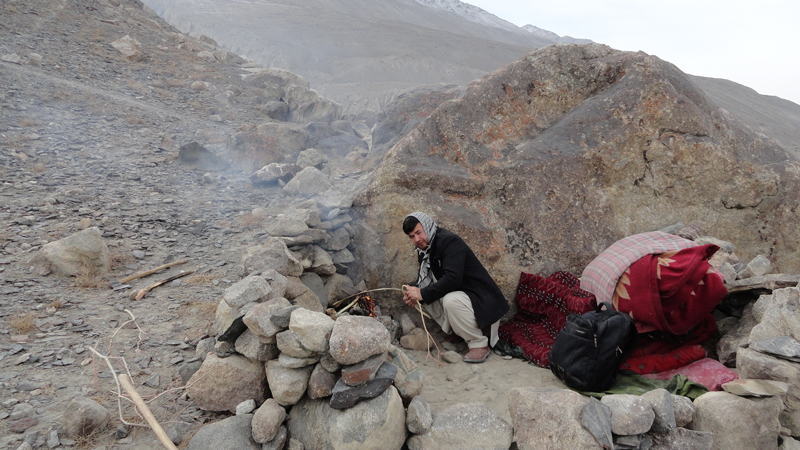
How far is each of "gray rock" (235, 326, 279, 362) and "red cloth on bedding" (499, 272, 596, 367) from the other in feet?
6.90

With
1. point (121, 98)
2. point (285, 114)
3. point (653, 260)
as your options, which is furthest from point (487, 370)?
point (285, 114)

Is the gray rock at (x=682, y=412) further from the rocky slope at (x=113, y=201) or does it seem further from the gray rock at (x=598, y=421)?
the rocky slope at (x=113, y=201)

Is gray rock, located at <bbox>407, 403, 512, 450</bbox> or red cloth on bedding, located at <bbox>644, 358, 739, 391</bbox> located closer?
gray rock, located at <bbox>407, 403, 512, 450</bbox>

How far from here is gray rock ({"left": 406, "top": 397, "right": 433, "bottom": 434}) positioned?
2.29m

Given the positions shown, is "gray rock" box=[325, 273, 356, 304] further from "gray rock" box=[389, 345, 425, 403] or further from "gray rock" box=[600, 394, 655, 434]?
"gray rock" box=[600, 394, 655, 434]

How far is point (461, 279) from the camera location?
3.42 m

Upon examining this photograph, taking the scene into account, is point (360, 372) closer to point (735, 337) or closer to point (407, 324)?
point (407, 324)

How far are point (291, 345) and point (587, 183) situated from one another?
11.6 ft

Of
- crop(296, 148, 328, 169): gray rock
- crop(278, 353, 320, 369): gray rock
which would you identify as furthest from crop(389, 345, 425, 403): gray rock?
→ crop(296, 148, 328, 169): gray rock

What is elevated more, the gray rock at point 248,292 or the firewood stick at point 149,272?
the gray rock at point 248,292

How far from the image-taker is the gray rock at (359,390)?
225 centimetres

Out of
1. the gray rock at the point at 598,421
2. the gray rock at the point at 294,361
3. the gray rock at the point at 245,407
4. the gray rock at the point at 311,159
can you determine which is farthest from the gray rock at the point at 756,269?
the gray rock at the point at 311,159

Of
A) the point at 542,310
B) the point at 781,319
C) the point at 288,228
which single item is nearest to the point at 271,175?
the point at 288,228

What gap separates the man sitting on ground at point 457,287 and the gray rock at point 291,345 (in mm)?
1285
